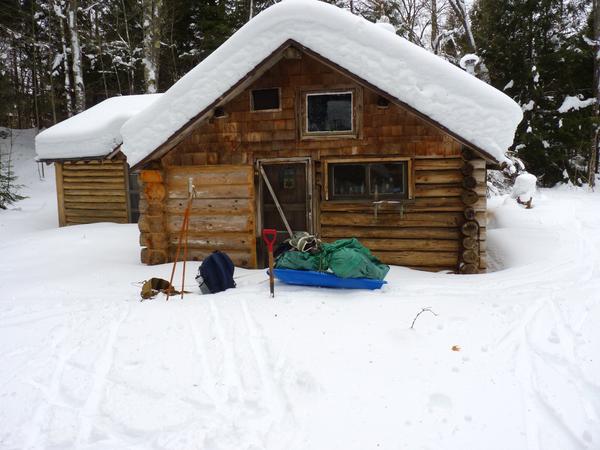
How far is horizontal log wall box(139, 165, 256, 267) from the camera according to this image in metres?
7.97

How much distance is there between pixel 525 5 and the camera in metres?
18.0

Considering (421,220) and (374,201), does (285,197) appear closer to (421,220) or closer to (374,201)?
(374,201)

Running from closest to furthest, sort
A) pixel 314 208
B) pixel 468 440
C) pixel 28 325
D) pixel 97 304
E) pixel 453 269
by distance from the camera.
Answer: pixel 468 440, pixel 28 325, pixel 97 304, pixel 453 269, pixel 314 208

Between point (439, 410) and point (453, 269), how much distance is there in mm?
4539

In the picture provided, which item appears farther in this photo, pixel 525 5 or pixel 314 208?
pixel 525 5

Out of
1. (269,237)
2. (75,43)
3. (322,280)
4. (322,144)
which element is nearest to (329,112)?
(322,144)

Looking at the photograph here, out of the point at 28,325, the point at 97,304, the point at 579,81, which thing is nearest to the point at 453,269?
the point at 97,304

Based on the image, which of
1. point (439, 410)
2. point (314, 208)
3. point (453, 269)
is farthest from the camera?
point (314, 208)

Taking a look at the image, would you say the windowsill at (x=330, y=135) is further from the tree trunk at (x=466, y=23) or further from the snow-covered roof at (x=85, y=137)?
the tree trunk at (x=466, y=23)

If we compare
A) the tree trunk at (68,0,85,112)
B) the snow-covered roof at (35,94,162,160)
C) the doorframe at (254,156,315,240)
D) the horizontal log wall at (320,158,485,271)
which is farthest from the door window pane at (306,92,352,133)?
the tree trunk at (68,0,85,112)

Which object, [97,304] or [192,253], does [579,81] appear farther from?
[97,304]

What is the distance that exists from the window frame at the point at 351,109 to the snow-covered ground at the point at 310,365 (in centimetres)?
275

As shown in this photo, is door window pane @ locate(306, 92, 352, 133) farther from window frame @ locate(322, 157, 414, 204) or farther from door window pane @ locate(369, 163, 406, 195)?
door window pane @ locate(369, 163, 406, 195)

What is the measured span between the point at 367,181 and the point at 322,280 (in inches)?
97.2
